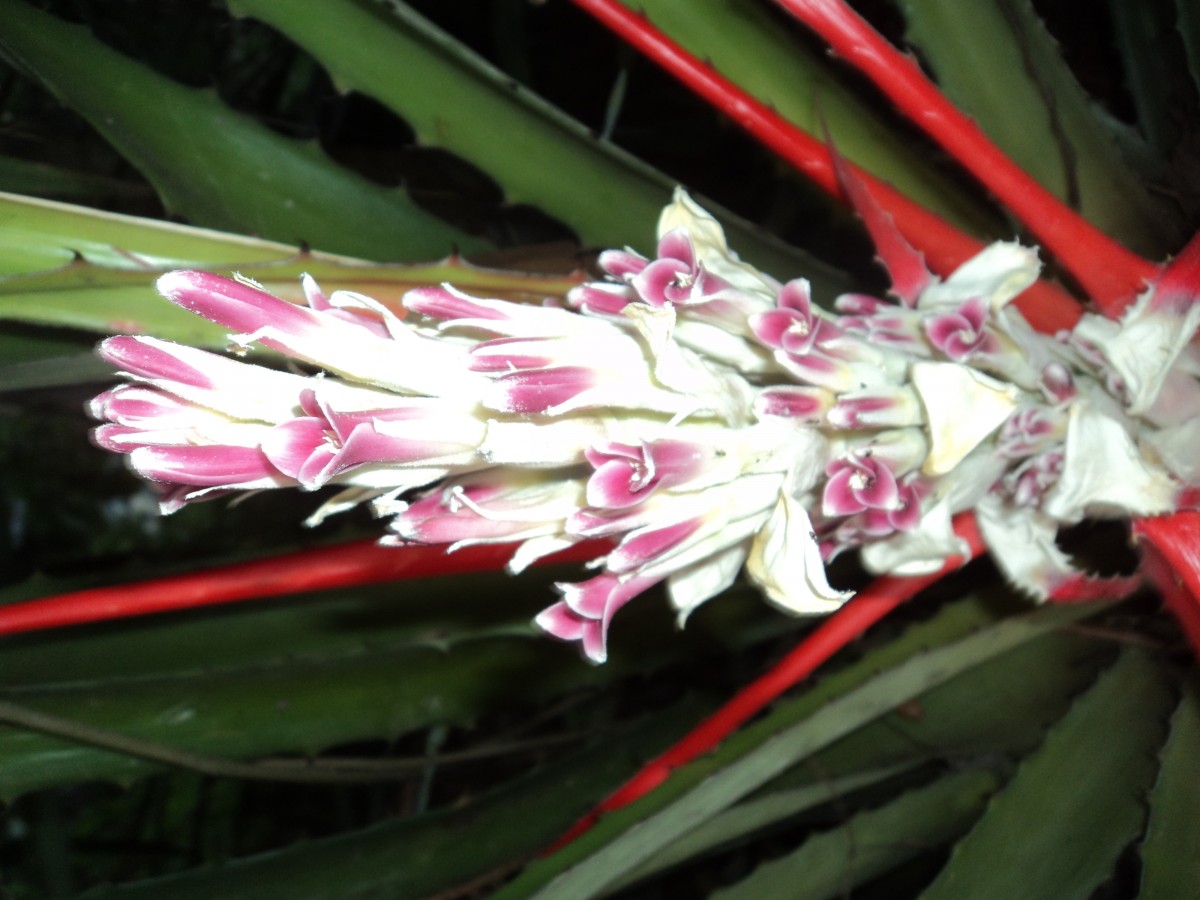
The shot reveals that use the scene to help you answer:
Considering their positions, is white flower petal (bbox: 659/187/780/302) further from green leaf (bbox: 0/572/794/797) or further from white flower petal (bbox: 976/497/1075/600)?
green leaf (bbox: 0/572/794/797)

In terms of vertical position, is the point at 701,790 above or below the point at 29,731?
above

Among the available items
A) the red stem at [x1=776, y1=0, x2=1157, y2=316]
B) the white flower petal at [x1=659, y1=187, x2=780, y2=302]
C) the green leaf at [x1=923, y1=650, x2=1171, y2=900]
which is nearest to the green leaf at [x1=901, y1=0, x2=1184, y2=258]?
the red stem at [x1=776, y1=0, x2=1157, y2=316]

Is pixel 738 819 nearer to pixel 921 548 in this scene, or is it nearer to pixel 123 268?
pixel 921 548

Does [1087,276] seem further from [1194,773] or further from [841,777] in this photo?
[841,777]

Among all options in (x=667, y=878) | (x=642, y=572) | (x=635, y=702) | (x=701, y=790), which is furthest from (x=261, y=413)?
(x=667, y=878)

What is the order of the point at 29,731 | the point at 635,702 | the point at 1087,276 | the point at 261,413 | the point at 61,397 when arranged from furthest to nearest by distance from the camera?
1. the point at 635,702
2. the point at 61,397
3. the point at 29,731
4. the point at 1087,276
5. the point at 261,413

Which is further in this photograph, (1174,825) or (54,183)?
(54,183)

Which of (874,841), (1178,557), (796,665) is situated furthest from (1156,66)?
(874,841)

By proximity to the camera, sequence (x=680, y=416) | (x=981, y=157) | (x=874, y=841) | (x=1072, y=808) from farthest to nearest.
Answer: (x=874, y=841)
(x=1072, y=808)
(x=981, y=157)
(x=680, y=416)

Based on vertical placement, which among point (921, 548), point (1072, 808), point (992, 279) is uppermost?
point (992, 279)
